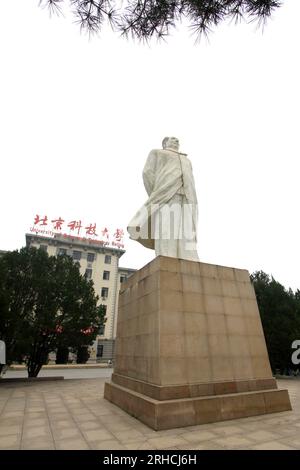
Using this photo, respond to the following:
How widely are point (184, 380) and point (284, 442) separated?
162 cm

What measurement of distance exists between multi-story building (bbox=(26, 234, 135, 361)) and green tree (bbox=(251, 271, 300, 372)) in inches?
933

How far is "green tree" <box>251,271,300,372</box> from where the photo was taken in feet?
54.5

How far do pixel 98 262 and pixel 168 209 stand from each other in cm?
3505

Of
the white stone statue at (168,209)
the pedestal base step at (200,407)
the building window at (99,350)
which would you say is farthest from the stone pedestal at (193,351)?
the building window at (99,350)

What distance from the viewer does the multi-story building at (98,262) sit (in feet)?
124

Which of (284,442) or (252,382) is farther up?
(252,382)

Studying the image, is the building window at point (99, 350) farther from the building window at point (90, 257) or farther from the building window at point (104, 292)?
the building window at point (90, 257)

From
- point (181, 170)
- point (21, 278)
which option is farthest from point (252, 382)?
point (21, 278)

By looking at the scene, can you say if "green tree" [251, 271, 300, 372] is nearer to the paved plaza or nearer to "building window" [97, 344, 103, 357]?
the paved plaza

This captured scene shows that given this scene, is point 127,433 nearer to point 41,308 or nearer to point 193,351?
point 193,351
